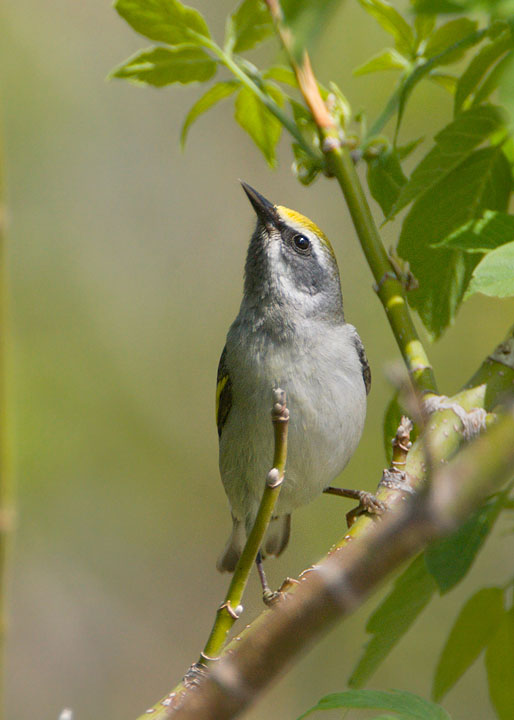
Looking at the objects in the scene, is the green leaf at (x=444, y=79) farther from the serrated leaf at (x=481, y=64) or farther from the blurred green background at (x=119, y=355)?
the blurred green background at (x=119, y=355)

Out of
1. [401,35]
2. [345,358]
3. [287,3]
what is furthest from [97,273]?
[287,3]

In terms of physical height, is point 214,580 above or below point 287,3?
below

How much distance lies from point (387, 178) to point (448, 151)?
0.24 metres

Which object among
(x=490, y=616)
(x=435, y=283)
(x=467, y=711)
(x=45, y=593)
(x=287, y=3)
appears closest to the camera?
(x=287, y=3)

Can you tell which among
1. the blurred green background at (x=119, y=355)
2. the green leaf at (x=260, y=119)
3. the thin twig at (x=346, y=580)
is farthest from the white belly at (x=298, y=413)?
the blurred green background at (x=119, y=355)

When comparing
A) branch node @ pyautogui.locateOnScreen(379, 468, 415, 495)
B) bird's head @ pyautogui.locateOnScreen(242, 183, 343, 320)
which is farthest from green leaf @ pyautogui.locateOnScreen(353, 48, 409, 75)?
bird's head @ pyautogui.locateOnScreen(242, 183, 343, 320)

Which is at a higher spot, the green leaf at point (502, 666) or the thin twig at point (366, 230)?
the thin twig at point (366, 230)

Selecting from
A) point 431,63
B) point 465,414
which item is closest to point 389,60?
point 431,63

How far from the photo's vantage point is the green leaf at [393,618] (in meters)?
1.35

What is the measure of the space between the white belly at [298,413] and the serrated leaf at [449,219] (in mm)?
1109

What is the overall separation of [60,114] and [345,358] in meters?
4.30

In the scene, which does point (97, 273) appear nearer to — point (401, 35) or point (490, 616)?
point (401, 35)

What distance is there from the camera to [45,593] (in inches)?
251

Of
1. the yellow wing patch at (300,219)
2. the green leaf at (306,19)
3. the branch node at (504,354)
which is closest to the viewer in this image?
the green leaf at (306,19)
